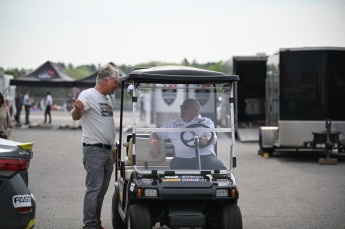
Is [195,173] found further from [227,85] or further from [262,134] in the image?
[262,134]

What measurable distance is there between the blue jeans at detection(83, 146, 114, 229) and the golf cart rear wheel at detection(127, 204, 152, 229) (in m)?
0.94

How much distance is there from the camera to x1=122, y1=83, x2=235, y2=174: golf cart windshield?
9062 mm

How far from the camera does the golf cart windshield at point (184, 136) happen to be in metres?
9.06

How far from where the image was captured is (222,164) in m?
9.14

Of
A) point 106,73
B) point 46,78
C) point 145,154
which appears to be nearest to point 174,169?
point 145,154

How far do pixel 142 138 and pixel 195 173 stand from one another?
72 centimetres

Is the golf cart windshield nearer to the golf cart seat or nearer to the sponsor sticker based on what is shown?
the golf cart seat

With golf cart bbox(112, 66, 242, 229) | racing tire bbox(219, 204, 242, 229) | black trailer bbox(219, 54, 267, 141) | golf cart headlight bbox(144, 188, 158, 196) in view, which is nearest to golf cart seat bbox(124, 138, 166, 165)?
golf cart bbox(112, 66, 242, 229)

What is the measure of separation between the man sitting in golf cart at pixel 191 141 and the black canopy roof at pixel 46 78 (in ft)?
98.6

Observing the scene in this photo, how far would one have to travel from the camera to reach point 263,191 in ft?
47.4

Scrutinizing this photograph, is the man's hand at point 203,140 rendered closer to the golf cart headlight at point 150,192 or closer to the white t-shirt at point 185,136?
the white t-shirt at point 185,136

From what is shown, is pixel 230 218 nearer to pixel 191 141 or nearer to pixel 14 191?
pixel 191 141

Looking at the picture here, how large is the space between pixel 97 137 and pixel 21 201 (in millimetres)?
2301

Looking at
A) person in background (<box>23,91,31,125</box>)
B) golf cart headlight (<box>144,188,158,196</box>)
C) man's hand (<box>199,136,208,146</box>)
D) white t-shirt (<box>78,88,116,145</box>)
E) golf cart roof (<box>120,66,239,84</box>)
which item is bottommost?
person in background (<box>23,91,31,125</box>)
